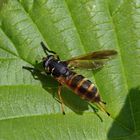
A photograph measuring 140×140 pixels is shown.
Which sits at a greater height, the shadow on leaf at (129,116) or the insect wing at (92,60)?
the insect wing at (92,60)

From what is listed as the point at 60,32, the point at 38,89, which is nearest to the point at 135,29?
the point at 60,32

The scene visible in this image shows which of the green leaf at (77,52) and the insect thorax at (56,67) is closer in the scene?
the green leaf at (77,52)

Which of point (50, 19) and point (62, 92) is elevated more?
point (50, 19)

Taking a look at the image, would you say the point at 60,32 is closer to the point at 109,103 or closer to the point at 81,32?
the point at 81,32

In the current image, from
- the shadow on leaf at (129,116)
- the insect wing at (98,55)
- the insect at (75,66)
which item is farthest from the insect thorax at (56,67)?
the shadow on leaf at (129,116)

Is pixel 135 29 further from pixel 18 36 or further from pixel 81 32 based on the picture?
pixel 18 36

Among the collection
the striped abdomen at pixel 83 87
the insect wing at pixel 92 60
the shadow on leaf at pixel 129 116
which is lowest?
the shadow on leaf at pixel 129 116

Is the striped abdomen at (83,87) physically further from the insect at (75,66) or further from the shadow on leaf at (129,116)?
the shadow on leaf at (129,116)

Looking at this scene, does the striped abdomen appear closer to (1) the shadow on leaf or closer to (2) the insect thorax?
(2) the insect thorax

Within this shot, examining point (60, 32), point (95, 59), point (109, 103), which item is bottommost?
point (109, 103)
